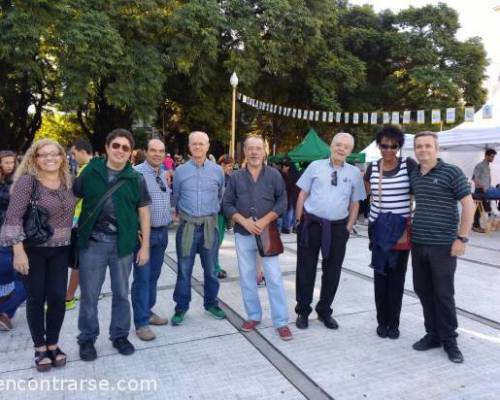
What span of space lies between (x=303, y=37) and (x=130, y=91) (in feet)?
26.3

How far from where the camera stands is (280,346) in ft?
10.6

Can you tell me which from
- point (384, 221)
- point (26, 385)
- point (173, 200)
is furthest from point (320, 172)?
point (26, 385)

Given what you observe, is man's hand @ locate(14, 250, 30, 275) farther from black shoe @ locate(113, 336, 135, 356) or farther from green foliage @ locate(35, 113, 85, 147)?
green foliage @ locate(35, 113, 85, 147)

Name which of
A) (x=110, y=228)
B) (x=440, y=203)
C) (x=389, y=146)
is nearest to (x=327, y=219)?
(x=389, y=146)

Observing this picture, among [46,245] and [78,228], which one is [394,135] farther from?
[46,245]

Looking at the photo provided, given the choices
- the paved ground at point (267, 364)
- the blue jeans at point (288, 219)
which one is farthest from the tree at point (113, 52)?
the paved ground at point (267, 364)

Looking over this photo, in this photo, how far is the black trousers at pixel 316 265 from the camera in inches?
139

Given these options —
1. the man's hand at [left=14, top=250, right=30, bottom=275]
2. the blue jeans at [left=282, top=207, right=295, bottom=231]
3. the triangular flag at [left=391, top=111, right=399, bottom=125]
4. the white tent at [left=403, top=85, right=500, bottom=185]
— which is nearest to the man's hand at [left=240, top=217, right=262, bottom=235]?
the man's hand at [left=14, top=250, right=30, bottom=275]

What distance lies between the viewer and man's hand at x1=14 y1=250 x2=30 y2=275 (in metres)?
2.60

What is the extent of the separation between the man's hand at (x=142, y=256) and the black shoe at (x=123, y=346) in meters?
0.58

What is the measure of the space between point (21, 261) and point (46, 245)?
0.57 feet

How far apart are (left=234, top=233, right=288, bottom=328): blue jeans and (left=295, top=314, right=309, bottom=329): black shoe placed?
22 centimetres

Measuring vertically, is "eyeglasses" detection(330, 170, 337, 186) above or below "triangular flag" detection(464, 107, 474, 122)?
below

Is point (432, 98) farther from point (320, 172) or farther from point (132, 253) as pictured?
point (132, 253)
